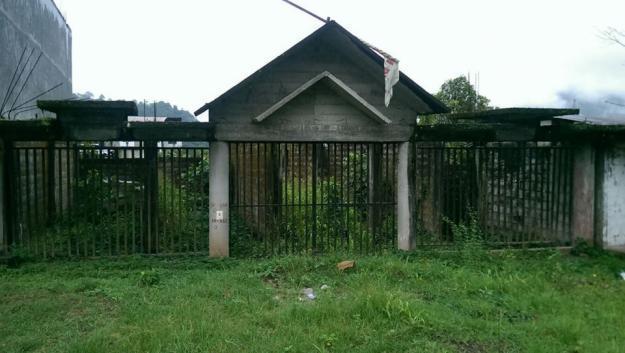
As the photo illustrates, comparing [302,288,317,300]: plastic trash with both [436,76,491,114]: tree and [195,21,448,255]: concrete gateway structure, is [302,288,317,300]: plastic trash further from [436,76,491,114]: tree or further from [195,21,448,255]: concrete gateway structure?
[436,76,491,114]: tree

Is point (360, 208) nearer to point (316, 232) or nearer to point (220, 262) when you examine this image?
point (316, 232)

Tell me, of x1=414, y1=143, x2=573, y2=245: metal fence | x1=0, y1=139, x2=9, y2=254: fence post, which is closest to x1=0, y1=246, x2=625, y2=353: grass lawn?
x1=0, y1=139, x2=9, y2=254: fence post

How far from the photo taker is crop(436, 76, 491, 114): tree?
755 inches

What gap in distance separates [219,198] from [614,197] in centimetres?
715

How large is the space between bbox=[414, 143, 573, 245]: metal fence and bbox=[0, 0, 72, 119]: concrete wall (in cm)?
735

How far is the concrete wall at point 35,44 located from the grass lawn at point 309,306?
3747 millimetres

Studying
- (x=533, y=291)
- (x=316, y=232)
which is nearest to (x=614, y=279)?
(x=533, y=291)

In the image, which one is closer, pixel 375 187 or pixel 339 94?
pixel 339 94

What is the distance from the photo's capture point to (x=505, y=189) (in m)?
9.45

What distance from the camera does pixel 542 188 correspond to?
945 cm

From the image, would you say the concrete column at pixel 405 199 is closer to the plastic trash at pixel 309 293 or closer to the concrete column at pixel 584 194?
the plastic trash at pixel 309 293

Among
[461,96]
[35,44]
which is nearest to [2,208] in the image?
[35,44]

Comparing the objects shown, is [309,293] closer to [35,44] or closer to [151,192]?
[151,192]

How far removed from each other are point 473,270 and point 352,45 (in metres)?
4.19
